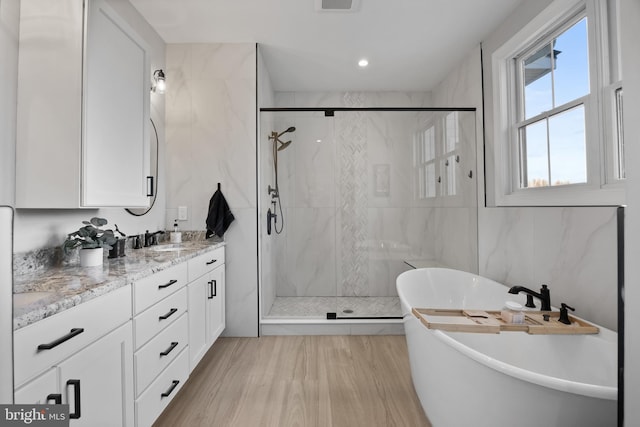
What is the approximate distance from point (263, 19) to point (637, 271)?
2761mm

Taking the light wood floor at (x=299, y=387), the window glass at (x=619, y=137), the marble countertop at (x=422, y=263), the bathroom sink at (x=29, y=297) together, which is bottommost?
the light wood floor at (x=299, y=387)

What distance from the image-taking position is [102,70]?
5.16ft

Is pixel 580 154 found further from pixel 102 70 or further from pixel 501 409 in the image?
pixel 102 70

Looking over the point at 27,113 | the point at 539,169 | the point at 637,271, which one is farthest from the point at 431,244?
the point at 27,113

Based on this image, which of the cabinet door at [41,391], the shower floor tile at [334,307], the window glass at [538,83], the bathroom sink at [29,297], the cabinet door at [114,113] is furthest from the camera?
the shower floor tile at [334,307]

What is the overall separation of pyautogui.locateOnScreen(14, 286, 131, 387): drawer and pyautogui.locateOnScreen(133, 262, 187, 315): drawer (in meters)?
0.07

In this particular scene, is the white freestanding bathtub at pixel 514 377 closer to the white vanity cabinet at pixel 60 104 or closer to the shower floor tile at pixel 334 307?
the shower floor tile at pixel 334 307

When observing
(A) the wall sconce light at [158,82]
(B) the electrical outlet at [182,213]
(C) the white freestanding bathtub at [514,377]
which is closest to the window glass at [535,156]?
(C) the white freestanding bathtub at [514,377]

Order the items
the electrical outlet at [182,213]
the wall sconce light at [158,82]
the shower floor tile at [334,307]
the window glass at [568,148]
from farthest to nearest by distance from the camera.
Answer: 1. the shower floor tile at [334,307]
2. the electrical outlet at [182,213]
3. the wall sconce light at [158,82]
4. the window glass at [568,148]

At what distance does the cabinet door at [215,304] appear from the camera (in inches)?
90.1

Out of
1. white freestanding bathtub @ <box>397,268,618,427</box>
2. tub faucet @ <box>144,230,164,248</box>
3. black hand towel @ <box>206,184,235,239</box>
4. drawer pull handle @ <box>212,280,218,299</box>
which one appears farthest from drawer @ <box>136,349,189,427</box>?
white freestanding bathtub @ <box>397,268,618,427</box>

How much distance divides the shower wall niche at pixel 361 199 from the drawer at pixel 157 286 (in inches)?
49.5

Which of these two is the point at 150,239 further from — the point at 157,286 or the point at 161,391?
the point at 161,391

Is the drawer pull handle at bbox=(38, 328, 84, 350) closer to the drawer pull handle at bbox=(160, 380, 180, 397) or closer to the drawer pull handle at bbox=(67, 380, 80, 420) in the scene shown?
the drawer pull handle at bbox=(67, 380, 80, 420)
